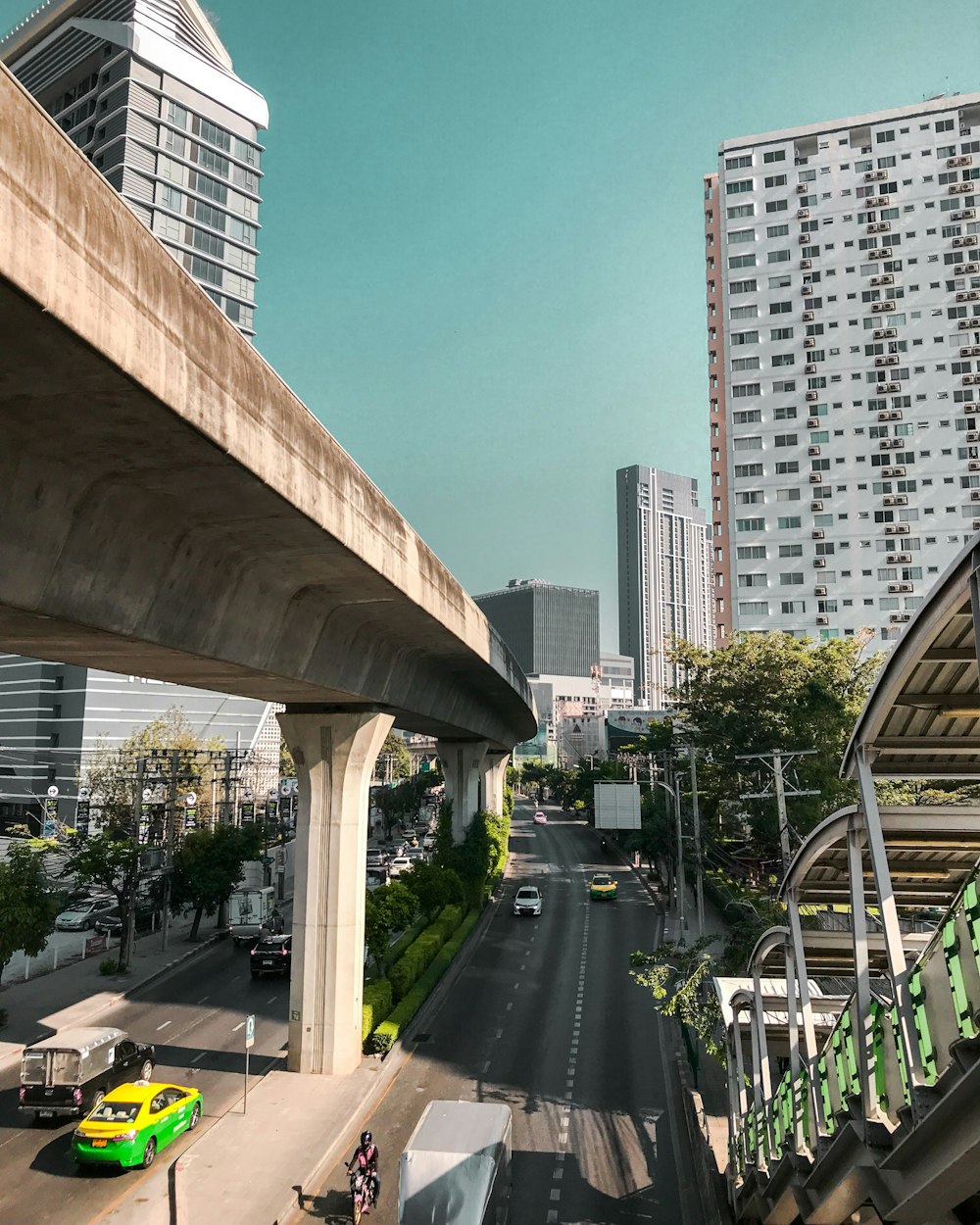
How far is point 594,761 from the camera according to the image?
4818 inches

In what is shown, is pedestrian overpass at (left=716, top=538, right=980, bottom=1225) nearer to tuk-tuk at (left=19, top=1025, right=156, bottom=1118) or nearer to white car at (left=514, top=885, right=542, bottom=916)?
tuk-tuk at (left=19, top=1025, right=156, bottom=1118)

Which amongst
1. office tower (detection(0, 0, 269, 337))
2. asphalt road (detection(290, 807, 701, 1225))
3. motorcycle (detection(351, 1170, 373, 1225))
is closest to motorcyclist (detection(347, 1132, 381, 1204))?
motorcycle (detection(351, 1170, 373, 1225))

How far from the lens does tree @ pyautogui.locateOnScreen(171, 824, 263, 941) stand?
37938mm

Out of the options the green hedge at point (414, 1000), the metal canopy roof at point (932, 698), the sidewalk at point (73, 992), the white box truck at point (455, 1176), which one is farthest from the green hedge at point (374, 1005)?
the metal canopy roof at point (932, 698)

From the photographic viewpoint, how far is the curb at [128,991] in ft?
77.6

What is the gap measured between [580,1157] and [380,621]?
38.1 ft

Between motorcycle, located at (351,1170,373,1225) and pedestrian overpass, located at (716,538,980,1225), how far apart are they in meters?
6.36

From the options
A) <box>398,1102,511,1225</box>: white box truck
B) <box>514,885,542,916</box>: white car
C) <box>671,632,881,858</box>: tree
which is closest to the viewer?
<box>398,1102,511,1225</box>: white box truck

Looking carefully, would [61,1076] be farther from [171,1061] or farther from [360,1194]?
[360,1194]

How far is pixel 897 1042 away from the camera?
7.98 m

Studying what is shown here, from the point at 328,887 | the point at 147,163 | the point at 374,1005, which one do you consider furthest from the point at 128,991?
the point at 147,163

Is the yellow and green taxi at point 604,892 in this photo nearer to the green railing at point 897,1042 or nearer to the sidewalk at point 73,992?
the sidewalk at point 73,992

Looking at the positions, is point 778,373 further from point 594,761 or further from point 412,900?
Result: point 412,900

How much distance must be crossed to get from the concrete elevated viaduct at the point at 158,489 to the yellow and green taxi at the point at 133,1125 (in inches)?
325
